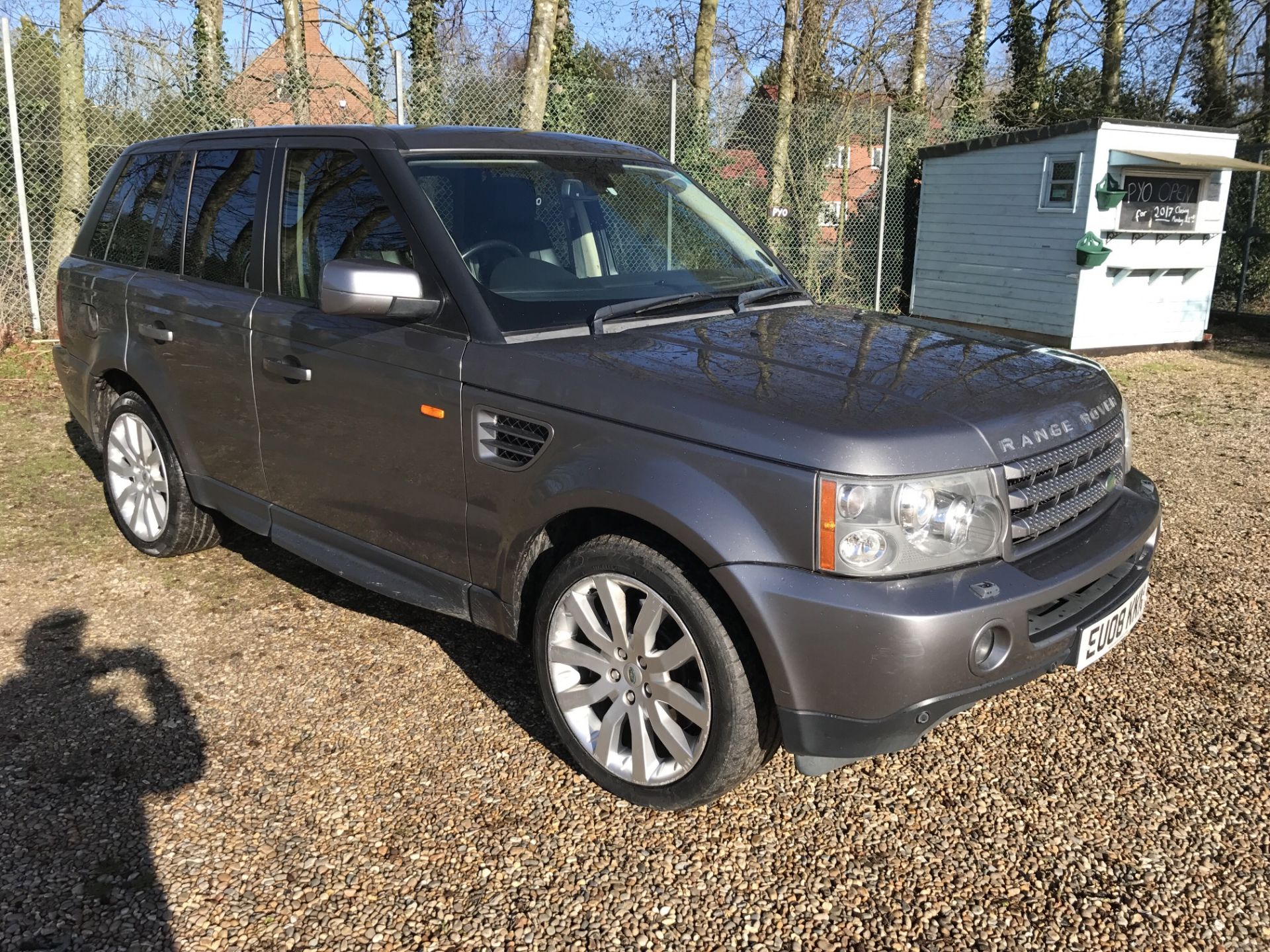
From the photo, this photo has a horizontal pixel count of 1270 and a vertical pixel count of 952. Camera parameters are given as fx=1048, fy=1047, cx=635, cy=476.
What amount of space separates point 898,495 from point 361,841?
1.75m

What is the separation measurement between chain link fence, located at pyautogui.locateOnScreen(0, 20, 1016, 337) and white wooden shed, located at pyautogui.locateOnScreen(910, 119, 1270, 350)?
4.50ft

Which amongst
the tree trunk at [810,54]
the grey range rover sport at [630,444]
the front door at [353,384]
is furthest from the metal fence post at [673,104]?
the front door at [353,384]

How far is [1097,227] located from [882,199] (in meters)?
2.94

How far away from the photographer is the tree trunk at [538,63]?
11.0 m

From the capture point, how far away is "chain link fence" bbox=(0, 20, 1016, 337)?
10.4 metres

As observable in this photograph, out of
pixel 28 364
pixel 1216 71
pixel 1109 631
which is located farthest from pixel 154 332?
pixel 1216 71

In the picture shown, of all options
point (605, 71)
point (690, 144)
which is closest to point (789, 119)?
point (690, 144)

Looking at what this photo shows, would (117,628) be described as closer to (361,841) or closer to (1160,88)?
(361,841)

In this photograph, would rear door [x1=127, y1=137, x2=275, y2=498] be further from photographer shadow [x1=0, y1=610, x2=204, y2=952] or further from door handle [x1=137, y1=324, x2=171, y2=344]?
photographer shadow [x1=0, y1=610, x2=204, y2=952]

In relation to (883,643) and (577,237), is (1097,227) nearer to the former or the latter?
(577,237)

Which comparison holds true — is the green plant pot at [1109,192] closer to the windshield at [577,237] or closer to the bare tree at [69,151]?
the windshield at [577,237]

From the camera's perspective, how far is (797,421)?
8.52 ft

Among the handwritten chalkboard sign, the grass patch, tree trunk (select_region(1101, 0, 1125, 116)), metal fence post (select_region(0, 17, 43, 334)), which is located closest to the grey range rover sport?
the grass patch

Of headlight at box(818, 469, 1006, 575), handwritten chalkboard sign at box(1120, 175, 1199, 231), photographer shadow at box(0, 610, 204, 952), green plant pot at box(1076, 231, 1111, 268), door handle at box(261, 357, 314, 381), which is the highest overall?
handwritten chalkboard sign at box(1120, 175, 1199, 231)
